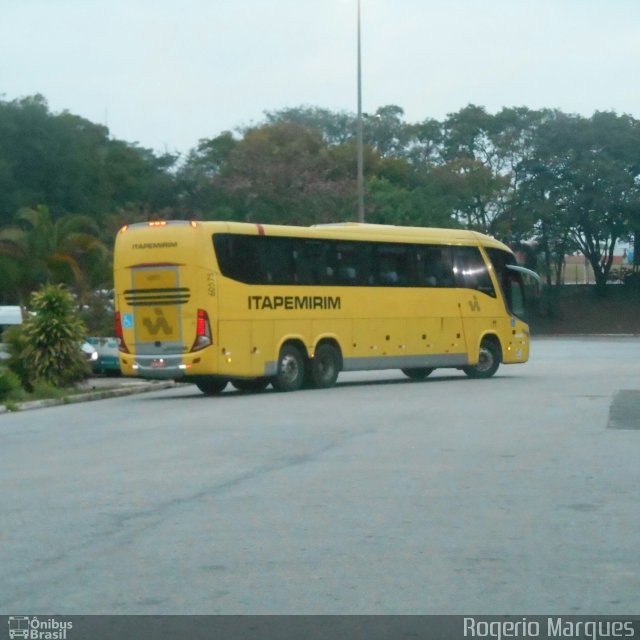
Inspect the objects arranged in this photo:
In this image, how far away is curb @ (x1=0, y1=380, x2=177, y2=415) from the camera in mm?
23359

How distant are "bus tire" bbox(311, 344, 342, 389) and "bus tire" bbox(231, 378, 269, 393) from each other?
1.03 metres

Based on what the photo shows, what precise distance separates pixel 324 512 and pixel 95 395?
15813 mm

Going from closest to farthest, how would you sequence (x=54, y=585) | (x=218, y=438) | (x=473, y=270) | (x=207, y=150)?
(x=54, y=585) → (x=218, y=438) → (x=473, y=270) → (x=207, y=150)

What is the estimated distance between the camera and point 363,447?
613 inches

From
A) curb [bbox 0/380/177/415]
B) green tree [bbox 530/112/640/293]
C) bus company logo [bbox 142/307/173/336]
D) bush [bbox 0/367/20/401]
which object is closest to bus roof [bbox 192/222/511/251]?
bus company logo [bbox 142/307/173/336]

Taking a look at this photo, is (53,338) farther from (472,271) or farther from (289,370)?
(472,271)

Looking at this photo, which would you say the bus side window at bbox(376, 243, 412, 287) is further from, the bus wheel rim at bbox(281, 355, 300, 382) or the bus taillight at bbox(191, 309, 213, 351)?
the bus taillight at bbox(191, 309, 213, 351)

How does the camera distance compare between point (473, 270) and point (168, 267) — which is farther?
point (473, 270)

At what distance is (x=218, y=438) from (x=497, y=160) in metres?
58.2

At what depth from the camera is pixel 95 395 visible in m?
26.0
